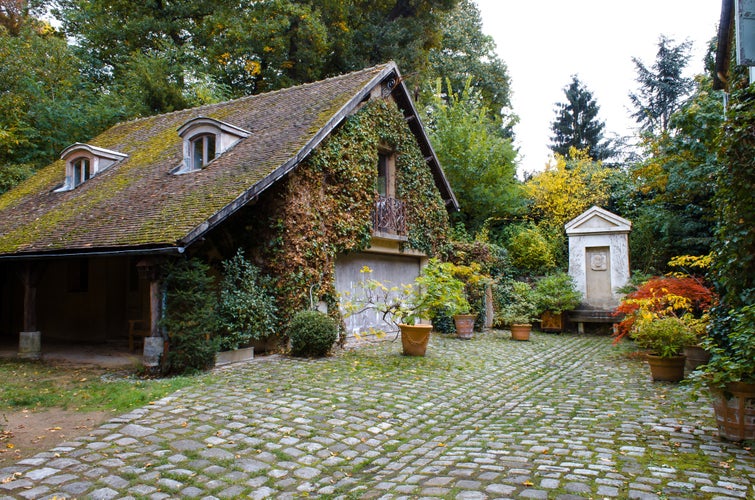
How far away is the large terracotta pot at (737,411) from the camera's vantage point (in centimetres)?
491

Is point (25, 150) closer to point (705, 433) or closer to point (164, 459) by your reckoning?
point (164, 459)

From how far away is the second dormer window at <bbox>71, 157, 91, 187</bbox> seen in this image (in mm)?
14656

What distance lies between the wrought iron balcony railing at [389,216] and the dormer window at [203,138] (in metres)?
3.79

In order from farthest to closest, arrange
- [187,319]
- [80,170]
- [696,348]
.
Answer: [80,170] → [696,348] → [187,319]

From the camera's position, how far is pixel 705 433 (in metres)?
5.38

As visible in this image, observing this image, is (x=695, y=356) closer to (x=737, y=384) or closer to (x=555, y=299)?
(x=737, y=384)

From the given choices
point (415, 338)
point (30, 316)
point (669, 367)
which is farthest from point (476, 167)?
point (30, 316)

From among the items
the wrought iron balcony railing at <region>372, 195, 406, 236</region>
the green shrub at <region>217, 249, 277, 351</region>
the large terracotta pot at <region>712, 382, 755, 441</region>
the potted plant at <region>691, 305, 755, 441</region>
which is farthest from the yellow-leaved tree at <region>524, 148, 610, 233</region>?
the large terracotta pot at <region>712, 382, 755, 441</region>

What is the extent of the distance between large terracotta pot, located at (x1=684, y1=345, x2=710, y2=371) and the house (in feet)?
22.5

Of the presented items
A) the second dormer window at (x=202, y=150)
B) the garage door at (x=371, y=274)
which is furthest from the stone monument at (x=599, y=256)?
the second dormer window at (x=202, y=150)

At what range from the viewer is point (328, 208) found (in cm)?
1165

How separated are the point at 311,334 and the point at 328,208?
3.13 meters

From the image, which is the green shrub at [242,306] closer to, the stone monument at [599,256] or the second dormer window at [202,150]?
the second dormer window at [202,150]

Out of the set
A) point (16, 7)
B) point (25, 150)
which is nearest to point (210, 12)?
point (16, 7)
